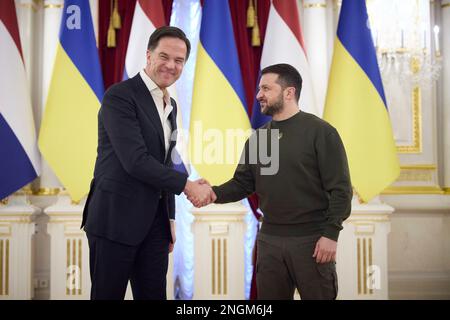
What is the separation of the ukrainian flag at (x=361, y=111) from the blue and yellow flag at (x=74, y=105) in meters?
1.86

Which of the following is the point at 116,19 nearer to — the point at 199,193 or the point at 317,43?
the point at 317,43

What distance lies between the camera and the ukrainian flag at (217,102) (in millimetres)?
3730

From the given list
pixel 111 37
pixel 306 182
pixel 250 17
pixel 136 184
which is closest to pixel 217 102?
pixel 250 17

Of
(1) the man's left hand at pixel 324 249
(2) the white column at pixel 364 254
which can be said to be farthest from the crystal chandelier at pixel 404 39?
(1) the man's left hand at pixel 324 249

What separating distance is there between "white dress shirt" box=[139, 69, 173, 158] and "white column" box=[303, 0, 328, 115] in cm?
200

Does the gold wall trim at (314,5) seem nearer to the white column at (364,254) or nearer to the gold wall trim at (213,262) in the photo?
the white column at (364,254)

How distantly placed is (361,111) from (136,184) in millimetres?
2268

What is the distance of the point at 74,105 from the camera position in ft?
12.2

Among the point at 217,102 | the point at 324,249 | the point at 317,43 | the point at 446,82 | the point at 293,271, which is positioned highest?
the point at 317,43

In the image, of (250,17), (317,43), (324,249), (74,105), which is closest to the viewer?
(324,249)

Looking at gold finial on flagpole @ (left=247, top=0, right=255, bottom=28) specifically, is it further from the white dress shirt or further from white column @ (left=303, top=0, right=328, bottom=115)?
the white dress shirt

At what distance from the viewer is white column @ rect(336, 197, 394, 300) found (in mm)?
3875

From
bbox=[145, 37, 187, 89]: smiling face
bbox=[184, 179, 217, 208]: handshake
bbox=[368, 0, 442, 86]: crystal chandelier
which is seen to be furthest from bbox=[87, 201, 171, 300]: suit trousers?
bbox=[368, 0, 442, 86]: crystal chandelier
